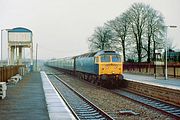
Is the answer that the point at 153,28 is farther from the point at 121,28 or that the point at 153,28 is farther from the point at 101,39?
the point at 101,39

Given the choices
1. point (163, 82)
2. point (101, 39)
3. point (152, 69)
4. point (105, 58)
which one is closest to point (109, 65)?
point (105, 58)

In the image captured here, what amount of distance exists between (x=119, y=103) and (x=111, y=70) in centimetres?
1084

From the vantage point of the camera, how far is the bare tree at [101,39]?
7469cm

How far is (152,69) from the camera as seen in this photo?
1884 inches

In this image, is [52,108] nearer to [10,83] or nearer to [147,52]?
[10,83]

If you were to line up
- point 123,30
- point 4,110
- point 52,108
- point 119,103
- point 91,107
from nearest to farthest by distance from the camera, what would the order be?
point 4,110
point 52,108
point 91,107
point 119,103
point 123,30

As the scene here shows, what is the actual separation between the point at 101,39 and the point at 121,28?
12.1 meters

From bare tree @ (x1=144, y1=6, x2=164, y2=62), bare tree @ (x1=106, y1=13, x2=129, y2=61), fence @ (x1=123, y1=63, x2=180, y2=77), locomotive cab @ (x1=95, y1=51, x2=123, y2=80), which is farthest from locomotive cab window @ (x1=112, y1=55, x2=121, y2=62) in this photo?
bare tree @ (x1=106, y1=13, x2=129, y2=61)

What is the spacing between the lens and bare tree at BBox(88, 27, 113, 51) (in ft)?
245

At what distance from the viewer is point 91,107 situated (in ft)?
55.8

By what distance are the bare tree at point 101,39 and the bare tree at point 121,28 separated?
2428 millimetres

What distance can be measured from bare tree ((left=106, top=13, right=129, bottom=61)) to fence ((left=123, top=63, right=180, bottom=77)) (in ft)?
25.2

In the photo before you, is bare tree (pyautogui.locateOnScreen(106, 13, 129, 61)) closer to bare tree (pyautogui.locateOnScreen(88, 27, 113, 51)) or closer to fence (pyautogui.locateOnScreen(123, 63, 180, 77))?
bare tree (pyautogui.locateOnScreen(88, 27, 113, 51))

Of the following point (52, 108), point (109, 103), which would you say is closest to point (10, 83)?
point (109, 103)
